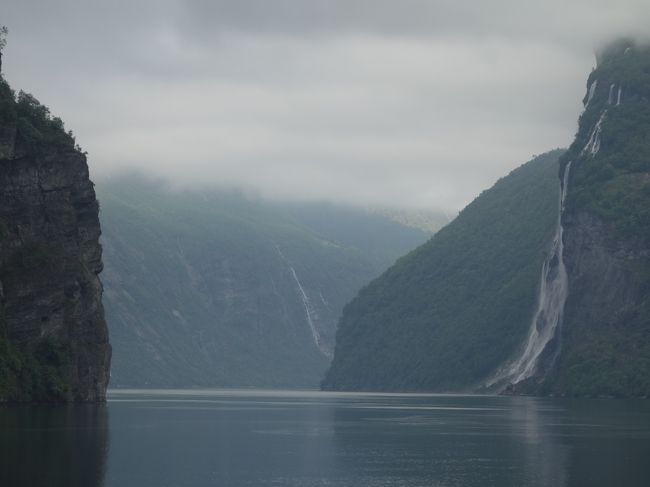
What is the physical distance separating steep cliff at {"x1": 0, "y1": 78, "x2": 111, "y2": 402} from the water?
Answer: 6344 millimetres

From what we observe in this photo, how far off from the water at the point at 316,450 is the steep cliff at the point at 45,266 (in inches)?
250

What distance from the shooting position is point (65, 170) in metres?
142

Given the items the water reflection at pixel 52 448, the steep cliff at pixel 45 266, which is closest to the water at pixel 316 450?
the water reflection at pixel 52 448

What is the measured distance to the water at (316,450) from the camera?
69.2 metres

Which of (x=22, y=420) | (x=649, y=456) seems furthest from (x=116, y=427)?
(x=649, y=456)

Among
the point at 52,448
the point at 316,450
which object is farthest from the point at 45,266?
the point at 52,448

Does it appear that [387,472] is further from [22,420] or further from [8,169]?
[8,169]

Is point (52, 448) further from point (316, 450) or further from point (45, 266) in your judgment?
point (45, 266)

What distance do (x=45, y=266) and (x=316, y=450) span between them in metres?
53.0

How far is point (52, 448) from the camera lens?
3091 inches

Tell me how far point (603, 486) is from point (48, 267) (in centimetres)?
7989

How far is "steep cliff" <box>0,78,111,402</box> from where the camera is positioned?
129000 millimetres

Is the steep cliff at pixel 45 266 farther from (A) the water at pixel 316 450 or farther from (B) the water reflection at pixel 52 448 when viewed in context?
(B) the water reflection at pixel 52 448

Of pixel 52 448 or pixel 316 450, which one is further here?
pixel 316 450
